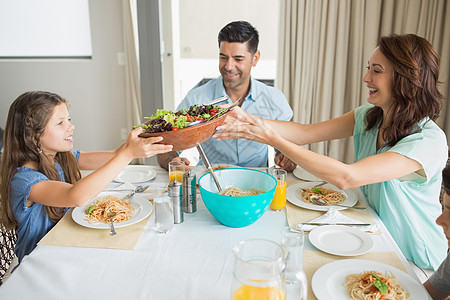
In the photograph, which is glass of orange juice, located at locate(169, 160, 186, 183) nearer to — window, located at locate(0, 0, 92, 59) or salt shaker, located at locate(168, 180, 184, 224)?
salt shaker, located at locate(168, 180, 184, 224)

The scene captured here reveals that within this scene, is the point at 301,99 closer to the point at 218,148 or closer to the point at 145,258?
the point at 218,148

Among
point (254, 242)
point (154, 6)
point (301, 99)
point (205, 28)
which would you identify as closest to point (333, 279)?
point (254, 242)

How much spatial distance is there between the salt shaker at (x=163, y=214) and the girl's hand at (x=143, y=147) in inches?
6.3

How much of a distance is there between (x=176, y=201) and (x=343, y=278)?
620 millimetres

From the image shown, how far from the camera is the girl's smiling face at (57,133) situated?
5.12ft

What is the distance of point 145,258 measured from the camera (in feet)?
3.85

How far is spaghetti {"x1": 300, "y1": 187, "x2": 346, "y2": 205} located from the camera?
156cm

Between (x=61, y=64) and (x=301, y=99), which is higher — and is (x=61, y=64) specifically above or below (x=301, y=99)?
above

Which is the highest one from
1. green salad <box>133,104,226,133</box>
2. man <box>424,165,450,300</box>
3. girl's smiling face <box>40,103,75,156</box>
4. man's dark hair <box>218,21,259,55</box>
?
man's dark hair <box>218,21,259,55</box>

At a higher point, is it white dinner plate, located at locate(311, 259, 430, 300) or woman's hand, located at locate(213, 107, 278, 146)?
woman's hand, located at locate(213, 107, 278, 146)

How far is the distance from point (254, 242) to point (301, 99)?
290 cm

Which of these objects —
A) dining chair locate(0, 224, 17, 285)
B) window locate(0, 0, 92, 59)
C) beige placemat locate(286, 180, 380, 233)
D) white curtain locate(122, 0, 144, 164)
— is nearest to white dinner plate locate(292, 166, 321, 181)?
beige placemat locate(286, 180, 380, 233)

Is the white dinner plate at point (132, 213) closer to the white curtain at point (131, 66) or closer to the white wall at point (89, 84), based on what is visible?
the white curtain at point (131, 66)

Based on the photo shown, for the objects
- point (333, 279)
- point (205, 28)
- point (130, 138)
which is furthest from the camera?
point (205, 28)
